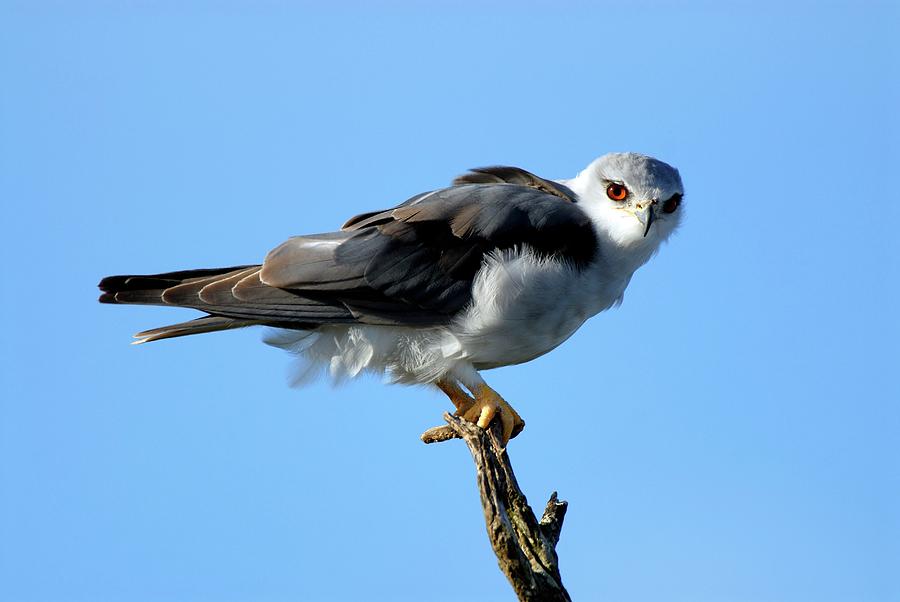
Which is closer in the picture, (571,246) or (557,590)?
(557,590)

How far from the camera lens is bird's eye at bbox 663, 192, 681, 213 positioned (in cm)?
702

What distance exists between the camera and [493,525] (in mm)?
5742

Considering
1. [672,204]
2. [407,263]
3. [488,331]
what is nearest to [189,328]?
[407,263]

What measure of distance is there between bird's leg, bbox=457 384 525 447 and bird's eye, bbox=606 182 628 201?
1.55 metres

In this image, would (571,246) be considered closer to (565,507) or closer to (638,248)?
(638,248)

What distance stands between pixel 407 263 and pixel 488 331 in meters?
0.71

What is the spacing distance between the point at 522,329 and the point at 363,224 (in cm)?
136

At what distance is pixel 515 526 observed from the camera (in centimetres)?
591

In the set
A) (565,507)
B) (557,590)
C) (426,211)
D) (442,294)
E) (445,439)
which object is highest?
(426,211)

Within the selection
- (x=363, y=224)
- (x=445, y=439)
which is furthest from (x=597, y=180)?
(x=445, y=439)

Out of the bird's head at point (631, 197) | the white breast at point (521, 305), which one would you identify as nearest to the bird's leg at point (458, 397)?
the white breast at point (521, 305)

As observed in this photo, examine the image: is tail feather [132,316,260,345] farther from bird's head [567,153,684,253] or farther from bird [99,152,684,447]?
bird's head [567,153,684,253]

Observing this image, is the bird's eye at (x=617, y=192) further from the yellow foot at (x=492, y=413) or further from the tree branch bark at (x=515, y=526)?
the tree branch bark at (x=515, y=526)

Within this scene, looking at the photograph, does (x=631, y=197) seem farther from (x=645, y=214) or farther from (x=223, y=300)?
(x=223, y=300)
